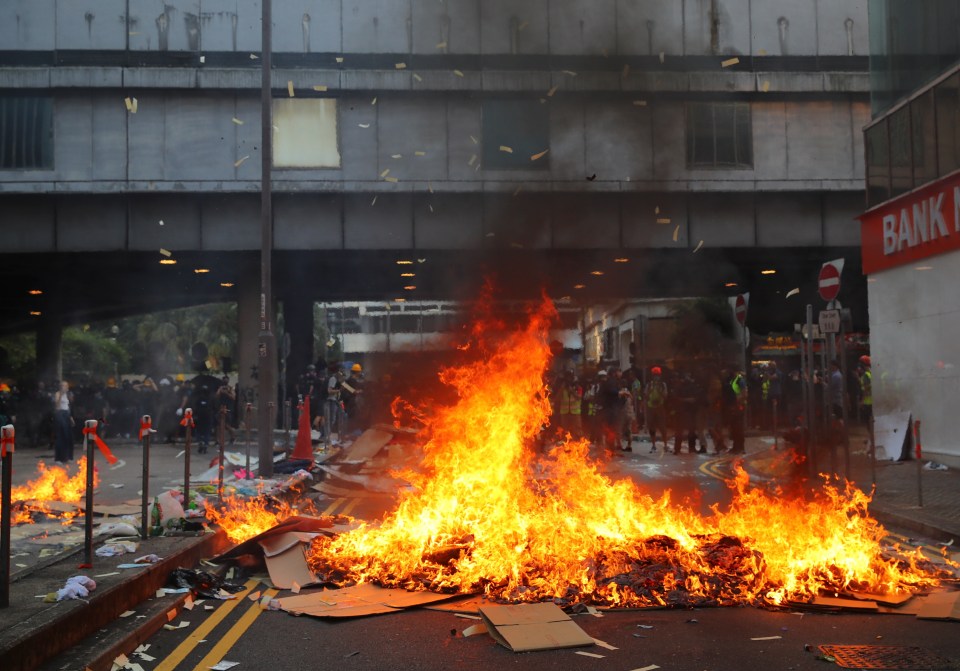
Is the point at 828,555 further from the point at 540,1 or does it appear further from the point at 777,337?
the point at 777,337

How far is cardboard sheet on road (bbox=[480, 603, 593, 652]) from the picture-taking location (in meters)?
4.96

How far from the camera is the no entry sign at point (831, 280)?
12.1 m

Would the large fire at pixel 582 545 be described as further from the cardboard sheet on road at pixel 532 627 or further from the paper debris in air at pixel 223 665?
the paper debris in air at pixel 223 665

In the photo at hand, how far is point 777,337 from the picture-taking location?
119 ft

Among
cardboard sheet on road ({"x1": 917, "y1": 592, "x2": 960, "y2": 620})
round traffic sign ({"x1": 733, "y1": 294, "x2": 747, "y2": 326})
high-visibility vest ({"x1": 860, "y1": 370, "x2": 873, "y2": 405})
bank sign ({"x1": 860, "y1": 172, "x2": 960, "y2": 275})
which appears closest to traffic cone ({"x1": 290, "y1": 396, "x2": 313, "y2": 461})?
round traffic sign ({"x1": 733, "y1": 294, "x2": 747, "y2": 326})

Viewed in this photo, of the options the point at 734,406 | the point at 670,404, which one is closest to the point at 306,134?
the point at 670,404

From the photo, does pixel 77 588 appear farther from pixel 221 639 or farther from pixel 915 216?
pixel 915 216

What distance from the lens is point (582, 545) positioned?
6.40m

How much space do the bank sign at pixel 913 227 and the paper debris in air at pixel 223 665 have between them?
12477 mm

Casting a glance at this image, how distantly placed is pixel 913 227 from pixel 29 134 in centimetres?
1776

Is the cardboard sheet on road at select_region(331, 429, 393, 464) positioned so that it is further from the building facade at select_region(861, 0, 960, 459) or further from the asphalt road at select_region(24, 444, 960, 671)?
the asphalt road at select_region(24, 444, 960, 671)

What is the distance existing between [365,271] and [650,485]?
43.3 ft

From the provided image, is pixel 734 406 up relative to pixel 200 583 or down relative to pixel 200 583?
up

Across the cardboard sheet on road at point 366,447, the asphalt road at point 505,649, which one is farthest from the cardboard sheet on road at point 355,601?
the cardboard sheet on road at point 366,447
